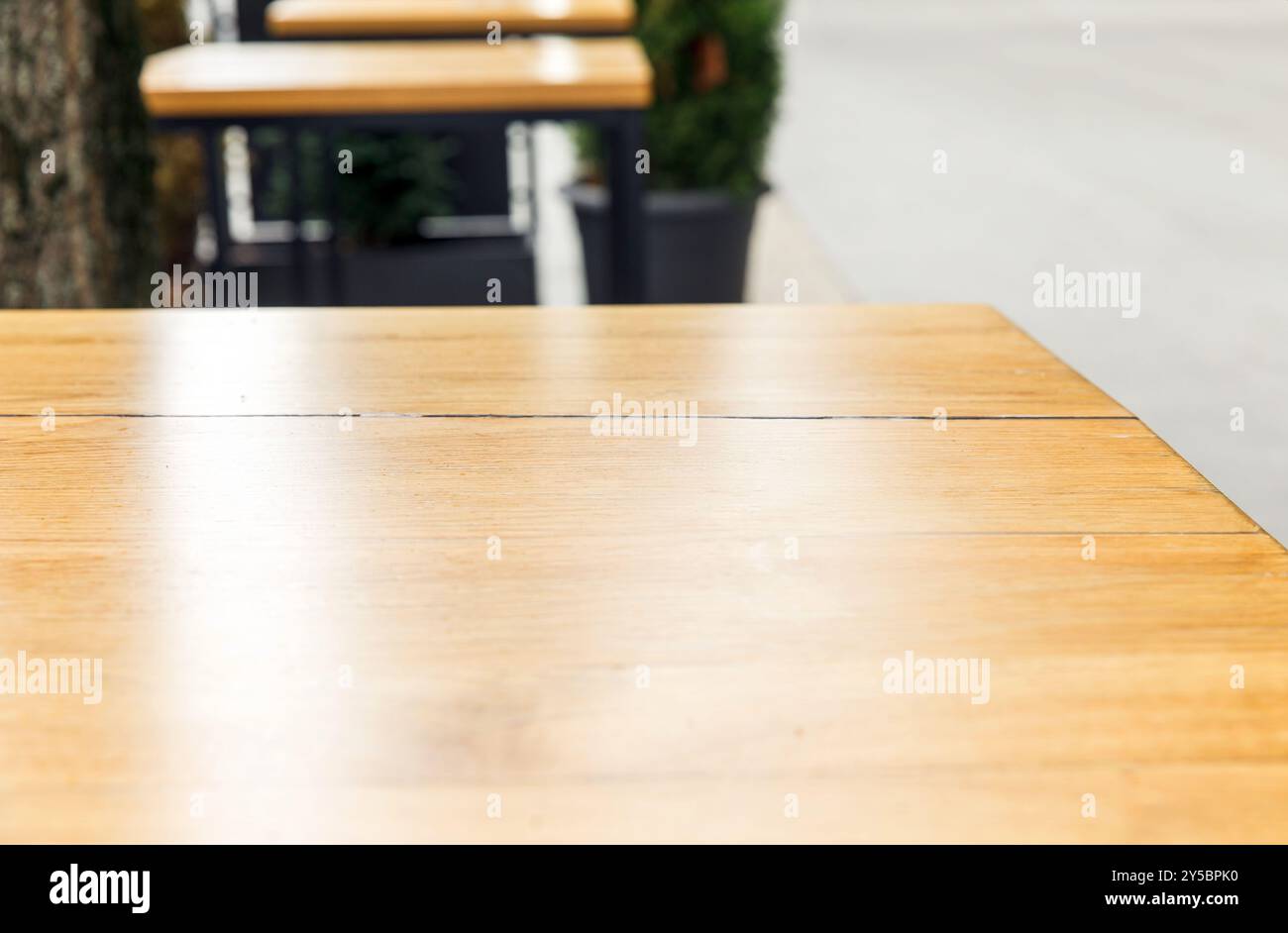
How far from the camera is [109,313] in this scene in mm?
1163

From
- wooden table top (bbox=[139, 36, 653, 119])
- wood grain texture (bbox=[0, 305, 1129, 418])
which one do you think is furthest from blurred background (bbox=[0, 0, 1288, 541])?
wood grain texture (bbox=[0, 305, 1129, 418])

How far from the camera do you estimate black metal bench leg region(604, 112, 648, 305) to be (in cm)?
223

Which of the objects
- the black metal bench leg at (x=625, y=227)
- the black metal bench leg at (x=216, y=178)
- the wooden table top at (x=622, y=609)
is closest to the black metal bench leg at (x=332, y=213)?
the black metal bench leg at (x=216, y=178)

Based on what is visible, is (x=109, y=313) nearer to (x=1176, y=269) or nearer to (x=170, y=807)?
(x=170, y=807)

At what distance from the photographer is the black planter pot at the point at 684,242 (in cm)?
399

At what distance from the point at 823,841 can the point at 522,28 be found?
3.26m

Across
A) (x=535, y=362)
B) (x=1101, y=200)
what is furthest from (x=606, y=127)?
(x=1101, y=200)

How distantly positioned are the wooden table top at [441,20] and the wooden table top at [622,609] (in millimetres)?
2607

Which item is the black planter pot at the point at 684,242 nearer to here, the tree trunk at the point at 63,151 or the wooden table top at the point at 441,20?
the wooden table top at the point at 441,20

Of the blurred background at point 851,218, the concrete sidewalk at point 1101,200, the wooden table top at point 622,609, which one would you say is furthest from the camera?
the blurred background at point 851,218

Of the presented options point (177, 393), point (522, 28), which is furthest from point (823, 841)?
point (522, 28)

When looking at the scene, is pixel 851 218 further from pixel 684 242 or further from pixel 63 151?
pixel 63 151

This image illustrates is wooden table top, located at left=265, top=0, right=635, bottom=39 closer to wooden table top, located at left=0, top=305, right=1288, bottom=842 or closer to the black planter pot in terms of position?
the black planter pot

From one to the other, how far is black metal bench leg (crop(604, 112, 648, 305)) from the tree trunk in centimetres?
75
